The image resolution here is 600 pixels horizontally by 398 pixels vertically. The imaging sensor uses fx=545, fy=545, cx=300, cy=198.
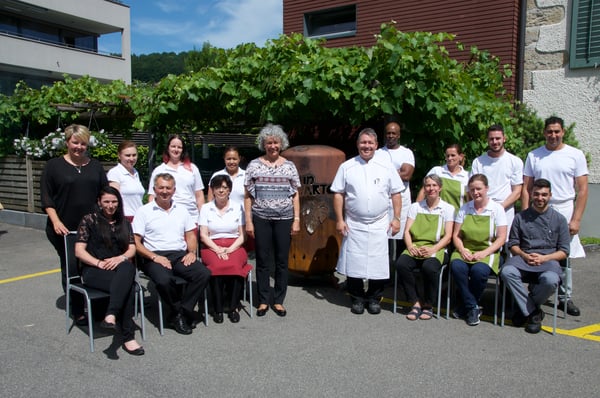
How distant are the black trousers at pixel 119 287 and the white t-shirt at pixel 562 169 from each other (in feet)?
12.4

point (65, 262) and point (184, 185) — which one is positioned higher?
point (184, 185)

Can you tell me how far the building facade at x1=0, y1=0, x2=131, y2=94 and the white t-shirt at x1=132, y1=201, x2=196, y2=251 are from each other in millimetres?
21148

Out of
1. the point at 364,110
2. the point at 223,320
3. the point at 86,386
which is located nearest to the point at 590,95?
the point at 364,110

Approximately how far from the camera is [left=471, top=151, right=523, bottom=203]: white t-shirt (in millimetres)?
5242

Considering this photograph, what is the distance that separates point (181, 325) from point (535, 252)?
3106mm

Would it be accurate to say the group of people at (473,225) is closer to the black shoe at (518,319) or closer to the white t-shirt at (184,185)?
the black shoe at (518,319)

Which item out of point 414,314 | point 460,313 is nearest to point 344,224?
point 414,314

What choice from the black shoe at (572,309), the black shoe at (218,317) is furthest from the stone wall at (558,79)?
the black shoe at (218,317)

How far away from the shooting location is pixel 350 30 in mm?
12711

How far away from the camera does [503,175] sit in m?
5.25

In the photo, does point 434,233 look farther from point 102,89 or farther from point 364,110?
point 102,89

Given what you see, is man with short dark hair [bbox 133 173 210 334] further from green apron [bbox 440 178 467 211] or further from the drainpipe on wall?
the drainpipe on wall

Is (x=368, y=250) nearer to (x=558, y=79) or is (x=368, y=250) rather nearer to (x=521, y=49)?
(x=558, y=79)

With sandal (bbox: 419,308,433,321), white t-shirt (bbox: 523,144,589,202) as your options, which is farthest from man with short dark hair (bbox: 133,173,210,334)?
white t-shirt (bbox: 523,144,589,202)
